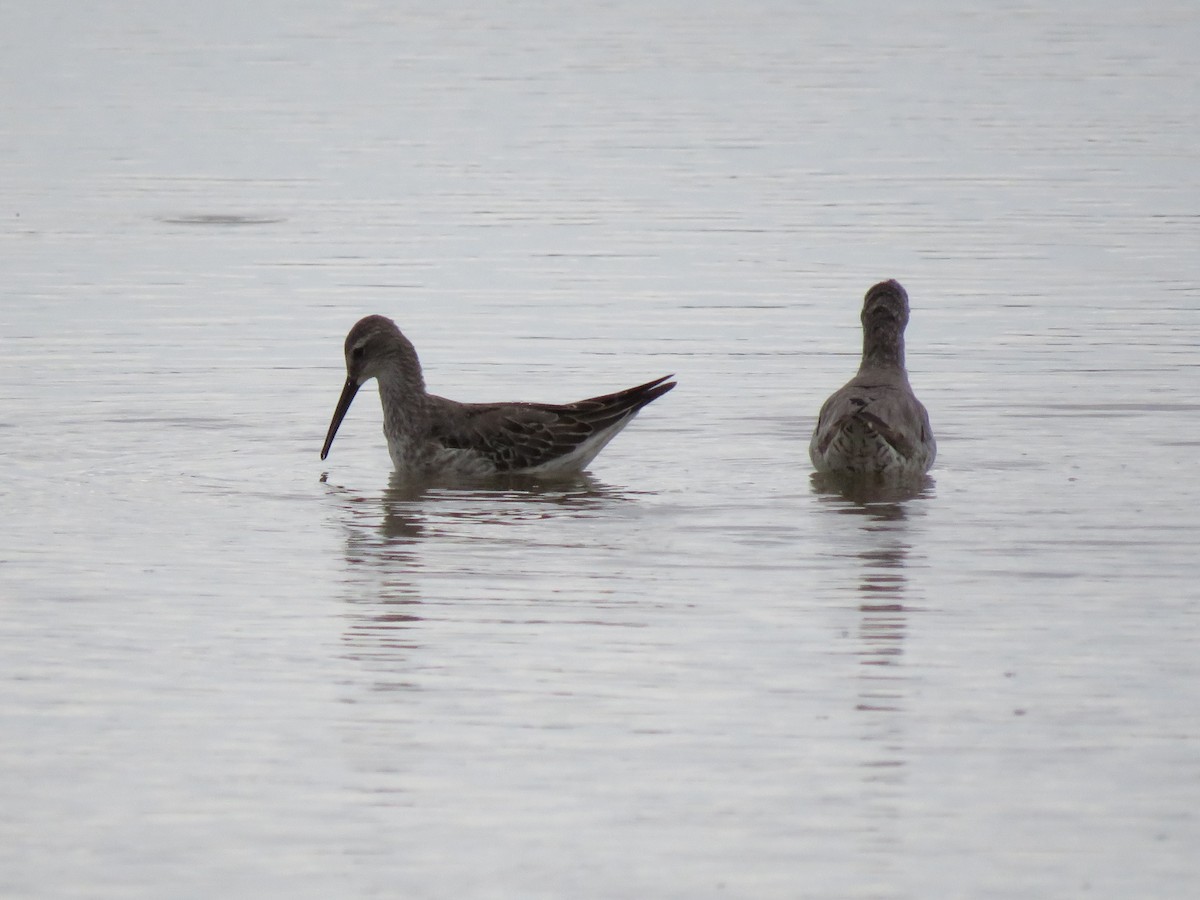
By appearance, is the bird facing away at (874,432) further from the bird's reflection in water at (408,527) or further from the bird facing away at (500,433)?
the bird's reflection in water at (408,527)

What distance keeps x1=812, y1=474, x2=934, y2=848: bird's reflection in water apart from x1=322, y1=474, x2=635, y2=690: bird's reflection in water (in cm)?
131

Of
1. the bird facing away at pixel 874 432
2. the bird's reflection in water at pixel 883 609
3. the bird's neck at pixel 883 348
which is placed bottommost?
the bird's reflection in water at pixel 883 609

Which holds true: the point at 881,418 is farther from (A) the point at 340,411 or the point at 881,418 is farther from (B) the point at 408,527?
(A) the point at 340,411

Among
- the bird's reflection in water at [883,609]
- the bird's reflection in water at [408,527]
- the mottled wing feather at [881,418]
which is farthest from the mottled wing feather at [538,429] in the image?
the bird's reflection in water at [883,609]

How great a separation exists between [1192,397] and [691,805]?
8.44 meters

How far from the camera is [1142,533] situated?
10914 millimetres

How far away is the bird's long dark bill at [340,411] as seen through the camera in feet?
43.2

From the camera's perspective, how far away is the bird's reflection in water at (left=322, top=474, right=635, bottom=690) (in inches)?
364

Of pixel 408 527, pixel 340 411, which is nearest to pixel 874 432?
pixel 408 527

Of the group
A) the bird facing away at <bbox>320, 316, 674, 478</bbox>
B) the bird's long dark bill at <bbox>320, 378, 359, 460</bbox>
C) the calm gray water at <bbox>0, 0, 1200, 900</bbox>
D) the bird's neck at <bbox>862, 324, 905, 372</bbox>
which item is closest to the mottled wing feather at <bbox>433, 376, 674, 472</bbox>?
the bird facing away at <bbox>320, 316, 674, 478</bbox>

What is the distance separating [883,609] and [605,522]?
7.85 feet

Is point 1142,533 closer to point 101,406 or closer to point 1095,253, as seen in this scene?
point 101,406

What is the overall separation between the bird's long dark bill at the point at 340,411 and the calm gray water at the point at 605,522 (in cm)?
26

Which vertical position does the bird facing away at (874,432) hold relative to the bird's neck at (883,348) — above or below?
below
